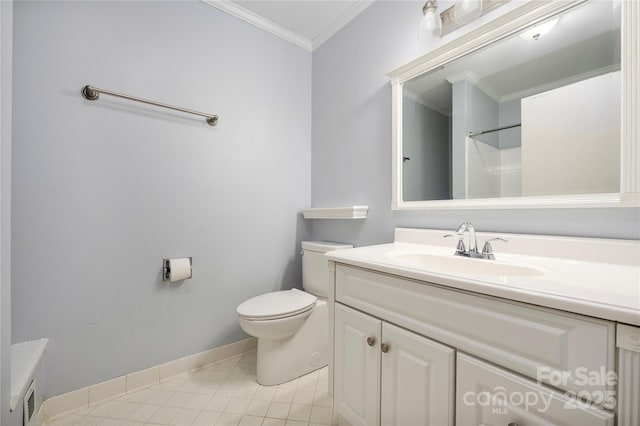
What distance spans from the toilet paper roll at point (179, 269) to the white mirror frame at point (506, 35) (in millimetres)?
1246

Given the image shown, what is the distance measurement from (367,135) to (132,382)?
1944mm

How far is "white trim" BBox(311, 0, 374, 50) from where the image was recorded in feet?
5.28

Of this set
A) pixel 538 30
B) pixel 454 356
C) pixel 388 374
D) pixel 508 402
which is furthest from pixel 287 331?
pixel 538 30

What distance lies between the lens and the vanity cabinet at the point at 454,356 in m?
0.51

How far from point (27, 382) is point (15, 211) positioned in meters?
0.70

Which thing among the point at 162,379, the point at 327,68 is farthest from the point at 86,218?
the point at 327,68

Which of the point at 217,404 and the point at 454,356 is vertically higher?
the point at 454,356

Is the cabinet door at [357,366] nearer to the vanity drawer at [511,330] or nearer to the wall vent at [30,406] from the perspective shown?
the vanity drawer at [511,330]

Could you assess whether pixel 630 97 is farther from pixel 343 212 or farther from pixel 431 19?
pixel 343 212

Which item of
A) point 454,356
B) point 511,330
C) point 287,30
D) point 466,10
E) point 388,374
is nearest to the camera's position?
point 511,330

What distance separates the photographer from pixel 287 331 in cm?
139

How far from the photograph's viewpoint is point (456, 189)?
1.21m

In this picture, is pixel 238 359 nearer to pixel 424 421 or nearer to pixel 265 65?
pixel 424 421

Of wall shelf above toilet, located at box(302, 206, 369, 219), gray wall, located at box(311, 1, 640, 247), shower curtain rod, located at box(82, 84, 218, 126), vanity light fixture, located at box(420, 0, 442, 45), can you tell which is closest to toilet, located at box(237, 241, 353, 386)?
wall shelf above toilet, located at box(302, 206, 369, 219)
